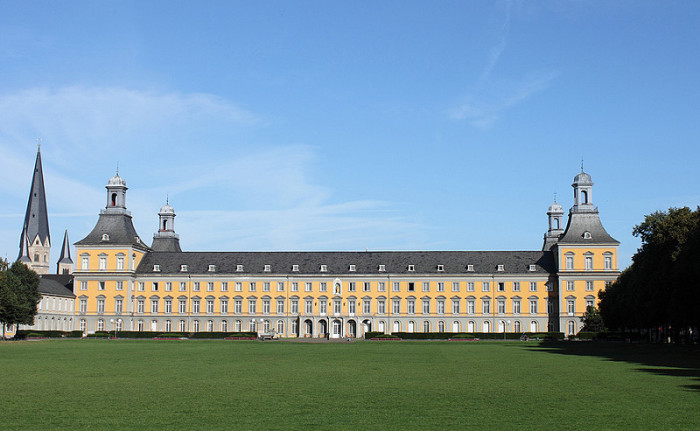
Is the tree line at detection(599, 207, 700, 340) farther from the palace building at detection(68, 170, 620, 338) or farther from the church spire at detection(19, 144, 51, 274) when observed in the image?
the church spire at detection(19, 144, 51, 274)

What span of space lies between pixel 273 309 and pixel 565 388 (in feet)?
300

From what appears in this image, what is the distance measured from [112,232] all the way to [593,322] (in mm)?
67698

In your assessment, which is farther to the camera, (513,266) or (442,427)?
(513,266)

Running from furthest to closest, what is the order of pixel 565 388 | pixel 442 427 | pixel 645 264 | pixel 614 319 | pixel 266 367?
pixel 614 319 → pixel 645 264 → pixel 266 367 → pixel 565 388 → pixel 442 427

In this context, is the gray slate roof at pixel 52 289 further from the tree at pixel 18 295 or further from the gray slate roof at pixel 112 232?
the tree at pixel 18 295

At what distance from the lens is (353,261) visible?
379 ft

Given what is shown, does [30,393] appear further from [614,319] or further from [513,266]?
[513,266]

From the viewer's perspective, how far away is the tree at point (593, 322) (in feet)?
341

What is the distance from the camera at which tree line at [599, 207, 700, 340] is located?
53.9m

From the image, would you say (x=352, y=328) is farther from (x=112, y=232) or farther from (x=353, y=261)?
(x=112, y=232)

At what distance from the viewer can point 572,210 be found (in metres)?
111

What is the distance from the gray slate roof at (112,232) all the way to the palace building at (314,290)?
14 cm

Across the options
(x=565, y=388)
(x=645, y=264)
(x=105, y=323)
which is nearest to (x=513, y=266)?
(x=645, y=264)

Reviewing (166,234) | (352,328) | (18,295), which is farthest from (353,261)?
(18,295)
